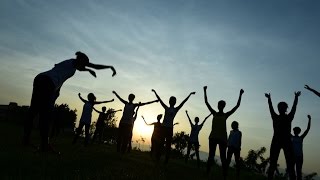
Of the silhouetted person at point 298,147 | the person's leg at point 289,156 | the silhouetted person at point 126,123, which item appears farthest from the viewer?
the silhouetted person at point 298,147

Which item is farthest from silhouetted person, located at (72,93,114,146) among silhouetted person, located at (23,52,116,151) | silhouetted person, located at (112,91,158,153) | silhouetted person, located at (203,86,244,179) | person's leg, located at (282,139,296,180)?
person's leg, located at (282,139,296,180)

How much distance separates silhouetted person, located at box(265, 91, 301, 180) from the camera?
9.72m

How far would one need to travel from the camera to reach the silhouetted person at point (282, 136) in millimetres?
9719

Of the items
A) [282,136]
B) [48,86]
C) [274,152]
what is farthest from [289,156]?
[48,86]

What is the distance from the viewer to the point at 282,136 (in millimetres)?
9773

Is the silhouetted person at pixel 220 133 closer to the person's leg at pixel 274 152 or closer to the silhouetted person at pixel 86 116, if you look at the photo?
the person's leg at pixel 274 152

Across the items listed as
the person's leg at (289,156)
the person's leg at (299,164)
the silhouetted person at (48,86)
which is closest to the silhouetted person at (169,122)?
the person's leg at (289,156)

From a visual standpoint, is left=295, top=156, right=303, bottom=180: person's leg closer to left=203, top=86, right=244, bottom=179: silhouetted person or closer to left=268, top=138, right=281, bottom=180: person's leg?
left=203, top=86, right=244, bottom=179: silhouetted person

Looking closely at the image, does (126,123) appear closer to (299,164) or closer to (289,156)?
(289,156)

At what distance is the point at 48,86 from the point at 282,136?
242 inches

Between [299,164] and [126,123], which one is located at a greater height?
[126,123]

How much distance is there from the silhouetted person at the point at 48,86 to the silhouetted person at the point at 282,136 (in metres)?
4.64

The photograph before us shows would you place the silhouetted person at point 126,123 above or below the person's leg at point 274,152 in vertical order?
above

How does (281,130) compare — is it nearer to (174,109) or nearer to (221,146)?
(221,146)
